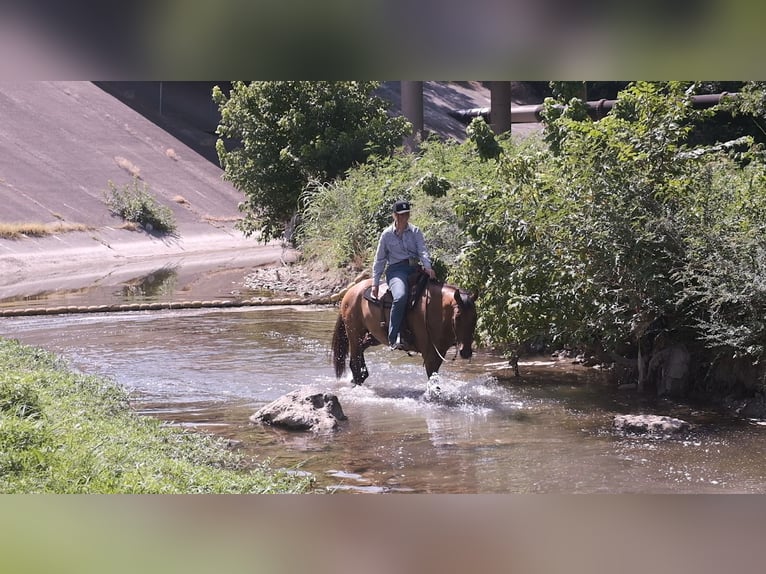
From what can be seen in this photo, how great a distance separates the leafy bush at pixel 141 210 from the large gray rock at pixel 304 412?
111ft

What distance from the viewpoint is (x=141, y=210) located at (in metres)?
43.4

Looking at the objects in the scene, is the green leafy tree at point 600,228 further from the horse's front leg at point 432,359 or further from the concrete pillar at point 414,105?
the concrete pillar at point 414,105

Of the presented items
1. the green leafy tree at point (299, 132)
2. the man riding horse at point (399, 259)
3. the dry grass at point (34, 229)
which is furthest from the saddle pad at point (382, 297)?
the dry grass at point (34, 229)

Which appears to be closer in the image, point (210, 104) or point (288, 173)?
point (288, 173)

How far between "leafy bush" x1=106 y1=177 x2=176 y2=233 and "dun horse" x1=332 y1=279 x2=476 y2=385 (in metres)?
31.7

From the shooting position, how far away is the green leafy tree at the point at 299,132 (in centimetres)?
2948

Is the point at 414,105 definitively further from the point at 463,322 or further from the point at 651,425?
the point at 651,425

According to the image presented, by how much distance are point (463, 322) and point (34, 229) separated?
98.0 feet

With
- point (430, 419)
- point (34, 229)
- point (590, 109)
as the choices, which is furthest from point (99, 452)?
point (34, 229)

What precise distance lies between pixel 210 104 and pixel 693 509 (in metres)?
64.0

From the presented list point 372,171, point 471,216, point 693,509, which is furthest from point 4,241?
point 693,509

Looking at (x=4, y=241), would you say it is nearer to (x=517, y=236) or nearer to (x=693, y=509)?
(x=517, y=236)
